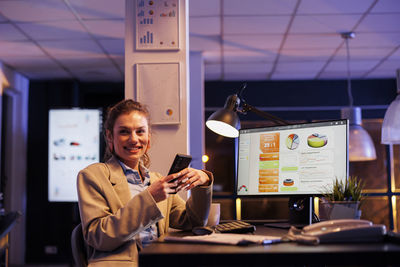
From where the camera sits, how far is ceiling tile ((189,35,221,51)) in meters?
4.79

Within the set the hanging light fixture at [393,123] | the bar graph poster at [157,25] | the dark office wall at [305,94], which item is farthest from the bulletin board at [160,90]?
the dark office wall at [305,94]

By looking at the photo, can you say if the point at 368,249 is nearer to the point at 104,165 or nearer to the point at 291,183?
the point at 291,183

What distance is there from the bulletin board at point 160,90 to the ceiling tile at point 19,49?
2.97 m

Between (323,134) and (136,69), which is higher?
(136,69)

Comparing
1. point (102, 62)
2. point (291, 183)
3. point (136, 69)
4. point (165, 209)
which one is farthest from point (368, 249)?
point (102, 62)

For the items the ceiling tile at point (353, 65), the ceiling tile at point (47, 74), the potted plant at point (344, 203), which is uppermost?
the ceiling tile at point (353, 65)

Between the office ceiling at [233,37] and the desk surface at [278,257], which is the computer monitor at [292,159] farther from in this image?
the office ceiling at [233,37]

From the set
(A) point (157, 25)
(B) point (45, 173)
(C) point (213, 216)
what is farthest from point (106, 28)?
(C) point (213, 216)

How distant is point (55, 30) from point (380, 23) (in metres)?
3.36

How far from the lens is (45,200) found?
645 centimetres

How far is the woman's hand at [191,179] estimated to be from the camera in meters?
1.58

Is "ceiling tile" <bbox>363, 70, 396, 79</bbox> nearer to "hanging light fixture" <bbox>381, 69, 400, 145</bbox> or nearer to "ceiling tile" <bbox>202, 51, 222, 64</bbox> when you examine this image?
"ceiling tile" <bbox>202, 51, 222, 64</bbox>

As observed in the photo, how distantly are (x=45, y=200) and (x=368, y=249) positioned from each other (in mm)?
6095

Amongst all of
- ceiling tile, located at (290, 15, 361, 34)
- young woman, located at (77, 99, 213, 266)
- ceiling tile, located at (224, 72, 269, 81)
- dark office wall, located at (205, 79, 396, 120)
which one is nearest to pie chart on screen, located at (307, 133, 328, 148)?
young woman, located at (77, 99, 213, 266)
